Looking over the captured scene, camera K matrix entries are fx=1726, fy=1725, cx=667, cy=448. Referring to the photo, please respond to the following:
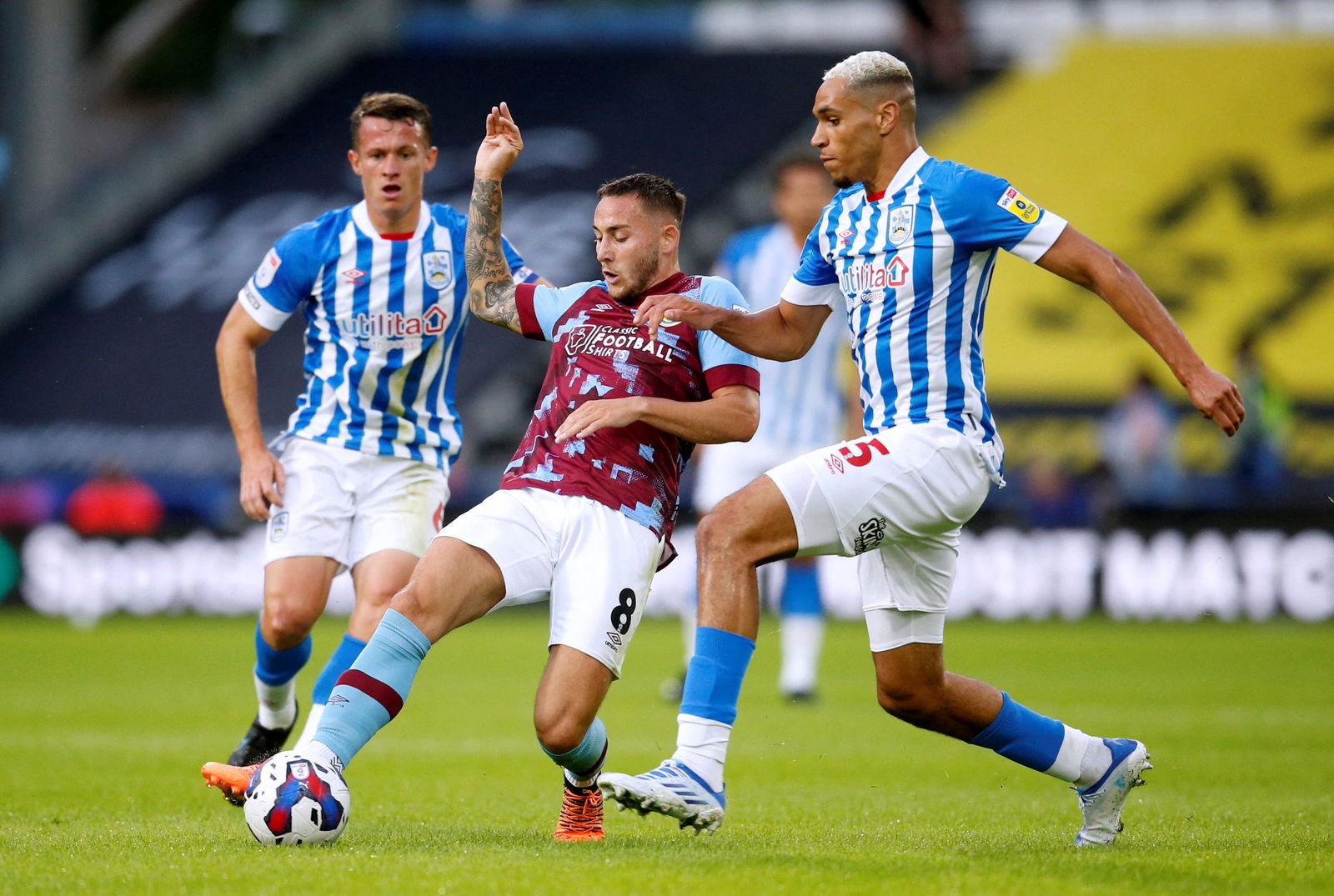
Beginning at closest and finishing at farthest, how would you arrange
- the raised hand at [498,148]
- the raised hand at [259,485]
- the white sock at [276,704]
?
1. the raised hand at [498,148]
2. the raised hand at [259,485]
3. the white sock at [276,704]

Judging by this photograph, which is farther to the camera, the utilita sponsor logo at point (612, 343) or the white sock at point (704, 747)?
the utilita sponsor logo at point (612, 343)

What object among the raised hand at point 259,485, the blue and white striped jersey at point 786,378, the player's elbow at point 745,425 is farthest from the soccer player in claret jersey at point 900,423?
the blue and white striped jersey at point 786,378

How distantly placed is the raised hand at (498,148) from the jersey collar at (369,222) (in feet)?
2.39

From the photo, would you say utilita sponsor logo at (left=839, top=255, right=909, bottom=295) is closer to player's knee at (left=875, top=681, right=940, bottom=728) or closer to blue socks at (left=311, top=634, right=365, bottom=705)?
player's knee at (left=875, top=681, right=940, bottom=728)

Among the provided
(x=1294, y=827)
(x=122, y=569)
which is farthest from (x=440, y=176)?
(x=1294, y=827)

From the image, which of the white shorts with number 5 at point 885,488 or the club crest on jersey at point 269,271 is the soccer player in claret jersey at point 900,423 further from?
the club crest on jersey at point 269,271

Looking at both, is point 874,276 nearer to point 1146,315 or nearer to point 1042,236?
point 1042,236

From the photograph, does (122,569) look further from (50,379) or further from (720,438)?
(720,438)

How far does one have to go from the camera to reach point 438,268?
6574 mm

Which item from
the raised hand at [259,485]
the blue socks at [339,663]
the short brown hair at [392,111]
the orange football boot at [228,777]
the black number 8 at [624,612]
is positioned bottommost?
the orange football boot at [228,777]

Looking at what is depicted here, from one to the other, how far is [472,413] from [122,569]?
511 cm

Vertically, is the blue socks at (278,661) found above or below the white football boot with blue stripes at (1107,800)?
above

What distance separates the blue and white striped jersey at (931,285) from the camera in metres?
5.24

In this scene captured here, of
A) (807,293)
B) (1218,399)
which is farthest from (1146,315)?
(807,293)
